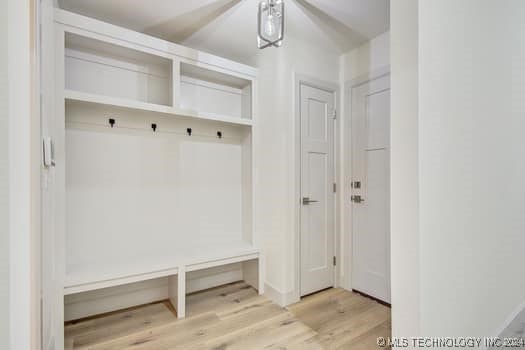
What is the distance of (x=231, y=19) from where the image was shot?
2.14 meters

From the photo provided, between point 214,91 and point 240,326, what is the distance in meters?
2.24

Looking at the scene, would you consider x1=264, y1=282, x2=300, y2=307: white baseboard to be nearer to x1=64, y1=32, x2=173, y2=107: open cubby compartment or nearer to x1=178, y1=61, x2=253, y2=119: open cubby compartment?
x1=178, y1=61, x2=253, y2=119: open cubby compartment

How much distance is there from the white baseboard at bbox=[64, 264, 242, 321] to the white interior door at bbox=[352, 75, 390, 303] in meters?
1.42

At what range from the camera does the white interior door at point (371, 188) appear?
2.41m

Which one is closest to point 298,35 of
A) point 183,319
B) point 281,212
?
point 281,212

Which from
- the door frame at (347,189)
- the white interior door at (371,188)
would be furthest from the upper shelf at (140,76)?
the white interior door at (371,188)

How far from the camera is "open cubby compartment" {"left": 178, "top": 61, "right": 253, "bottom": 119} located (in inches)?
99.1

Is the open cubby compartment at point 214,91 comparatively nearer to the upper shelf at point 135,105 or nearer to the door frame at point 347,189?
the upper shelf at point 135,105

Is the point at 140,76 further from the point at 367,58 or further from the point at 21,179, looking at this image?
the point at 367,58

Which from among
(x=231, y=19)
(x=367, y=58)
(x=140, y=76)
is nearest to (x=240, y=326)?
(x=140, y=76)

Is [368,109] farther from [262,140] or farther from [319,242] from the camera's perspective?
[319,242]

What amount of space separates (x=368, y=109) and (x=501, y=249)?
154 centimetres

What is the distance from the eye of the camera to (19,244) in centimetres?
75

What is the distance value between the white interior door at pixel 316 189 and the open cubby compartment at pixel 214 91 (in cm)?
65
